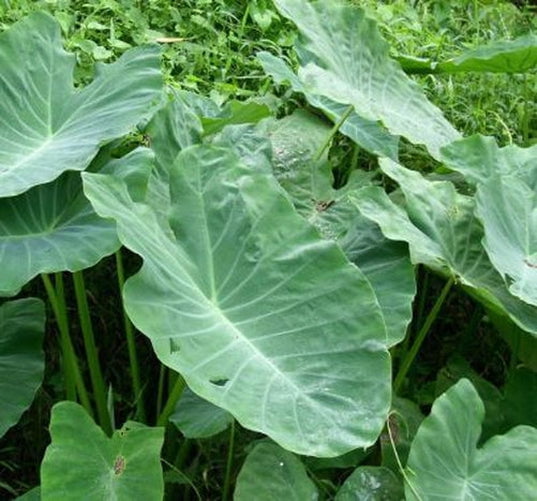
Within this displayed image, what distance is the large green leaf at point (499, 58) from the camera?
8.85 feet

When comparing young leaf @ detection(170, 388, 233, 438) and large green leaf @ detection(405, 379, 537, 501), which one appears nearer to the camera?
large green leaf @ detection(405, 379, 537, 501)

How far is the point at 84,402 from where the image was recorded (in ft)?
7.61

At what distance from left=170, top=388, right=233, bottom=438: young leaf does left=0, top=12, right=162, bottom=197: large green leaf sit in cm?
54

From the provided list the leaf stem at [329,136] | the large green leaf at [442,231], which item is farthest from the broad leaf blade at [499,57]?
the large green leaf at [442,231]

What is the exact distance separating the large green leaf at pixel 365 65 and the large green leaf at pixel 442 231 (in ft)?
0.80

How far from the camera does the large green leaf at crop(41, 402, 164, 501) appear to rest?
1732 millimetres

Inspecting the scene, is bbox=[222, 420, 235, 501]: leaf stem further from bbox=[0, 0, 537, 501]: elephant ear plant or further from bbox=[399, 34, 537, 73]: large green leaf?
bbox=[399, 34, 537, 73]: large green leaf

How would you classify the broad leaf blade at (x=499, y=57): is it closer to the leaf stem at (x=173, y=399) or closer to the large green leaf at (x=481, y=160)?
the large green leaf at (x=481, y=160)

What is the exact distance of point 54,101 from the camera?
2.33 metres

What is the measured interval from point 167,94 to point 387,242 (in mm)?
745

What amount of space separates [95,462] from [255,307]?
14.7 inches

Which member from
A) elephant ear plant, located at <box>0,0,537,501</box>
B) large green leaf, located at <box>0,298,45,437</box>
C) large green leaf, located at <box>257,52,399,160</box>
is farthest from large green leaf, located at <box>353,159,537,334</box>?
large green leaf, located at <box>0,298,45,437</box>

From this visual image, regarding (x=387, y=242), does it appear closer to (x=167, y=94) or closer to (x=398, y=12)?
(x=167, y=94)

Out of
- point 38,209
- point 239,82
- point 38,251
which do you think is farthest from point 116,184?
point 239,82
